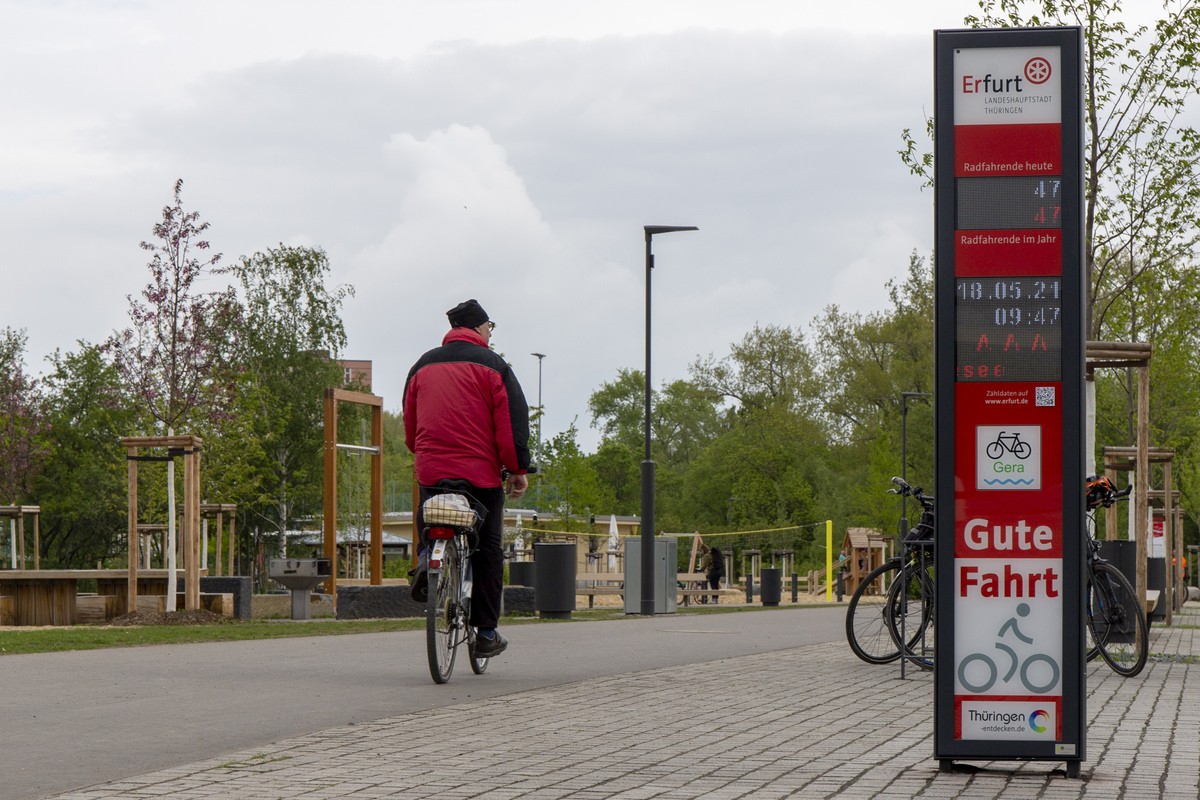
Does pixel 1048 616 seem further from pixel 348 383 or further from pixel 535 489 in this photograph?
pixel 348 383

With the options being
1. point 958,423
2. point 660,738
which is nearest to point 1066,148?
point 958,423

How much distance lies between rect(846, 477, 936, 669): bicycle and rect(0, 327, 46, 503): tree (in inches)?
1342

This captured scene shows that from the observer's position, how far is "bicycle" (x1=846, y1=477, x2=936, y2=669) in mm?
10062

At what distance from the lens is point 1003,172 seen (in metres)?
5.80

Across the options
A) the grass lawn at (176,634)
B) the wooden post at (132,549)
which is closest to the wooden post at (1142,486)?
the grass lawn at (176,634)

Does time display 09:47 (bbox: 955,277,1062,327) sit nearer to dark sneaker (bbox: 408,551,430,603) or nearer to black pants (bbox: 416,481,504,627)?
dark sneaker (bbox: 408,551,430,603)

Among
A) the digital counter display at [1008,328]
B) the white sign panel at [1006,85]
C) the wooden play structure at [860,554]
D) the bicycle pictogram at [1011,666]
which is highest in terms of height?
the white sign panel at [1006,85]

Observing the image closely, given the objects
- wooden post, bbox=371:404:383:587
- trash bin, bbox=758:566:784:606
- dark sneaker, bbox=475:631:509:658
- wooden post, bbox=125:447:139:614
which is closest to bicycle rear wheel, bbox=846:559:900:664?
dark sneaker, bbox=475:631:509:658

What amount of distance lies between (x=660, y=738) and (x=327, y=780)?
1740 millimetres

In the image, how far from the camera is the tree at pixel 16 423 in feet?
137

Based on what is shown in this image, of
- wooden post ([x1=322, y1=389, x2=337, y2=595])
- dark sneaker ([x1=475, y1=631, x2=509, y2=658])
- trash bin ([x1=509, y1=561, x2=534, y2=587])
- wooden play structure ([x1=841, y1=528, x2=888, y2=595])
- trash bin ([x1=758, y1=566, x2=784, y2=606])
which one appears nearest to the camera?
dark sneaker ([x1=475, y1=631, x2=509, y2=658])

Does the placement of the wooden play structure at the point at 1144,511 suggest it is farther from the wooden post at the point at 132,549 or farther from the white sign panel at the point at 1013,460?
the wooden post at the point at 132,549

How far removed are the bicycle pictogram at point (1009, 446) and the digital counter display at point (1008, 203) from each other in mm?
744

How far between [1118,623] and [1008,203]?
5.41 metres
